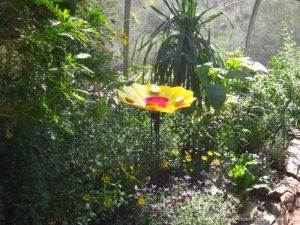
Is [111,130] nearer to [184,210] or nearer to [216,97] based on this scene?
[184,210]

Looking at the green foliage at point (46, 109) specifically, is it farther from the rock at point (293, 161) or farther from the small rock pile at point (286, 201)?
the rock at point (293, 161)

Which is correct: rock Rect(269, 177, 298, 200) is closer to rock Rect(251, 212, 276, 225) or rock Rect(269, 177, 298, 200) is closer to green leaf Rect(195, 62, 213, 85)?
rock Rect(251, 212, 276, 225)

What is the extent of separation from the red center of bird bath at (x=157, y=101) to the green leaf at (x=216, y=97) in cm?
45

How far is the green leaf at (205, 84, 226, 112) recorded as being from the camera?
279cm

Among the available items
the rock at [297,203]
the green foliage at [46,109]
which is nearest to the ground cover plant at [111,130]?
the green foliage at [46,109]

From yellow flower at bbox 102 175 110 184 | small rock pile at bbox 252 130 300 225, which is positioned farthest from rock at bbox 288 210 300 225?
yellow flower at bbox 102 175 110 184

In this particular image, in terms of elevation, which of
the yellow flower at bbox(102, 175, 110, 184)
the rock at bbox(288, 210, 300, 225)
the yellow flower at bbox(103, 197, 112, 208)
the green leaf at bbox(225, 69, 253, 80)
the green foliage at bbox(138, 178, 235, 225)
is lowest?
the rock at bbox(288, 210, 300, 225)

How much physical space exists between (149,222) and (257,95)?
6.42 feet

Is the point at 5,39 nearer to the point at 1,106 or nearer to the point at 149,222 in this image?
the point at 1,106

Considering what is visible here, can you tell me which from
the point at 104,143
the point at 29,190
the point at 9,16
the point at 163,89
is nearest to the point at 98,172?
the point at 104,143

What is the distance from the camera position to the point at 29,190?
1.72 metres

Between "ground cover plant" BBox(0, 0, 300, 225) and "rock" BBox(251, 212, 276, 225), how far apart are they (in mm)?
161

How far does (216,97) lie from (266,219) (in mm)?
886

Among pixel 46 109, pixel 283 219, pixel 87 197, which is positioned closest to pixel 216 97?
pixel 283 219
